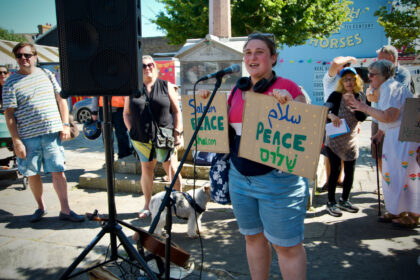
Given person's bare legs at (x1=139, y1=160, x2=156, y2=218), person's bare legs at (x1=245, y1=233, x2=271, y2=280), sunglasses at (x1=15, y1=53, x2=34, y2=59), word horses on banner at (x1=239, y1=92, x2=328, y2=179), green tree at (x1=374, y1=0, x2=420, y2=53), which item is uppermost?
green tree at (x1=374, y1=0, x2=420, y2=53)

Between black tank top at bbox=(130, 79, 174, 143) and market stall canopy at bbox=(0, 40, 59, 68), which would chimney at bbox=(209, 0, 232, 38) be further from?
market stall canopy at bbox=(0, 40, 59, 68)

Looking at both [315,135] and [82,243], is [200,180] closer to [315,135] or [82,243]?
[82,243]

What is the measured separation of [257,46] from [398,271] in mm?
2301

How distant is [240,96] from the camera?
88.2 inches

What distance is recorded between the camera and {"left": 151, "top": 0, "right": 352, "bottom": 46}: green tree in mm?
11688

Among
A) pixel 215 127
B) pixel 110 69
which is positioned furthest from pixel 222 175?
pixel 110 69

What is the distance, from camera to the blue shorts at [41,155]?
12.5ft

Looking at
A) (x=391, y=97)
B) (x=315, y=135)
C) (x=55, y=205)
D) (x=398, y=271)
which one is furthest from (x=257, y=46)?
(x=55, y=205)

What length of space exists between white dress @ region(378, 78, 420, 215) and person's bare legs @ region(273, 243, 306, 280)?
2079mm

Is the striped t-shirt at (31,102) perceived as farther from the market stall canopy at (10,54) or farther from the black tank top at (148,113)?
the market stall canopy at (10,54)

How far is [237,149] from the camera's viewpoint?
2.19 m

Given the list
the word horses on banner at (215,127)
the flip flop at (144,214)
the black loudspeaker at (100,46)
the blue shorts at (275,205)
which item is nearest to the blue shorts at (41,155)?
the flip flop at (144,214)

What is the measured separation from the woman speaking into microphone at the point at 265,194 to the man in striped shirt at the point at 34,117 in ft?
8.51

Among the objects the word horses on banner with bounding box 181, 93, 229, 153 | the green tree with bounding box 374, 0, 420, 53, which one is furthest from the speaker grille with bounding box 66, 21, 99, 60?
the green tree with bounding box 374, 0, 420, 53
